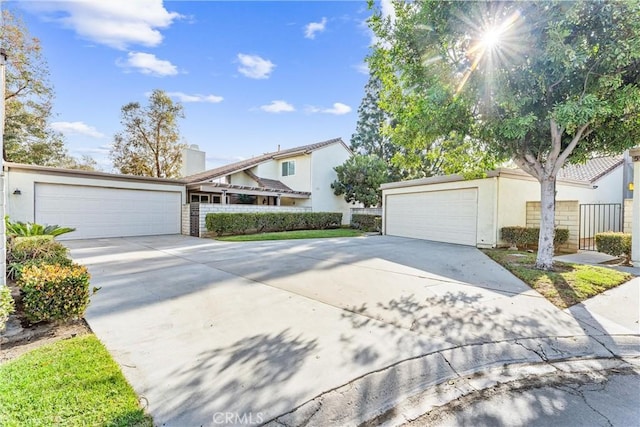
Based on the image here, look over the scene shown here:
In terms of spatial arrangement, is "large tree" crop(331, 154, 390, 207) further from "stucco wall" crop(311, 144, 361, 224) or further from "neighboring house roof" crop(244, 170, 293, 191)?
"neighboring house roof" crop(244, 170, 293, 191)

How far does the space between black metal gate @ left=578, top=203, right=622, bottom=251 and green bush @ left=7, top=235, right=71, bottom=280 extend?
16803 mm

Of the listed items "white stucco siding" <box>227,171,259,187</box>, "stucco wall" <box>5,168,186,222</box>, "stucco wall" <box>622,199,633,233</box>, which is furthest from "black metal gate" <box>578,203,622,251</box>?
"stucco wall" <box>5,168,186,222</box>

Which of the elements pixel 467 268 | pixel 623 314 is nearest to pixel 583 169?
pixel 467 268

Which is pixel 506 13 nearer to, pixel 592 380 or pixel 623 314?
pixel 623 314

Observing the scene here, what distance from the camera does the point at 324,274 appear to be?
694 cm

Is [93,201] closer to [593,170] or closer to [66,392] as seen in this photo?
[66,392]

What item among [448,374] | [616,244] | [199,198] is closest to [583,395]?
[448,374]

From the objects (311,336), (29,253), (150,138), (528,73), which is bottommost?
(311,336)

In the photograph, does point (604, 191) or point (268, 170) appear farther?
point (268, 170)

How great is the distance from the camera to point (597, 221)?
43.0 feet

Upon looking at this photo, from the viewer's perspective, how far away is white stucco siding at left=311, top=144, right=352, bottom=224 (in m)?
22.7

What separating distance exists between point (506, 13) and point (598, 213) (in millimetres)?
12105

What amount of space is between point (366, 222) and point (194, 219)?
424 inches

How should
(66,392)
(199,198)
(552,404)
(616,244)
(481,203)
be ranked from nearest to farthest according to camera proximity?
(66,392) < (552,404) < (616,244) < (481,203) < (199,198)
